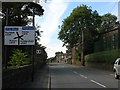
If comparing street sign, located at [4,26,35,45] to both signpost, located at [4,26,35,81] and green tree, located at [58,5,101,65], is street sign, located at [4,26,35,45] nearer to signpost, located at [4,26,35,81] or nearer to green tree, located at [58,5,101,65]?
signpost, located at [4,26,35,81]

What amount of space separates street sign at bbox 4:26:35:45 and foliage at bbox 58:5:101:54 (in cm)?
7196

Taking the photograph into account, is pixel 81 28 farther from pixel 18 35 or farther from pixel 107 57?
pixel 18 35

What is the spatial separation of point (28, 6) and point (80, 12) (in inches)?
2502

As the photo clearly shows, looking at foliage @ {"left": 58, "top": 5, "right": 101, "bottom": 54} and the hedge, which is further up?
foliage @ {"left": 58, "top": 5, "right": 101, "bottom": 54}

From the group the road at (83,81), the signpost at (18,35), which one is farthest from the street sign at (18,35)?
the road at (83,81)

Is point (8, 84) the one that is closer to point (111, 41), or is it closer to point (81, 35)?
point (111, 41)

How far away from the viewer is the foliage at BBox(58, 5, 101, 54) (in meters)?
99.1

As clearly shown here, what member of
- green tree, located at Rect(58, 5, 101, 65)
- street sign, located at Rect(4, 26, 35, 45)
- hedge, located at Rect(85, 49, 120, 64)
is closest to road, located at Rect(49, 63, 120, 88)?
street sign, located at Rect(4, 26, 35, 45)

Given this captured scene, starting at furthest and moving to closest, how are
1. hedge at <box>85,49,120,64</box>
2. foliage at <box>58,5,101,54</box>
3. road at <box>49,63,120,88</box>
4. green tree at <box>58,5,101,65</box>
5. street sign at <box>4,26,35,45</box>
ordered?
foliage at <box>58,5,101,54</box>, green tree at <box>58,5,101,65</box>, hedge at <box>85,49,120,64</box>, road at <box>49,63,120,88</box>, street sign at <box>4,26,35,45</box>

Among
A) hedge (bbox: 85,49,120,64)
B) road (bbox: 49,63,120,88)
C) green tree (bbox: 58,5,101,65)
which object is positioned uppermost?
green tree (bbox: 58,5,101,65)

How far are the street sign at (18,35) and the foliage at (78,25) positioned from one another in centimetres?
7196

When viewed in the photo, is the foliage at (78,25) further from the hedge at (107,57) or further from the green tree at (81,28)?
the hedge at (107,57)

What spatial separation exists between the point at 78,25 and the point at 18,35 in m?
78.4

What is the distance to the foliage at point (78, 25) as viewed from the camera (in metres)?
99.1
